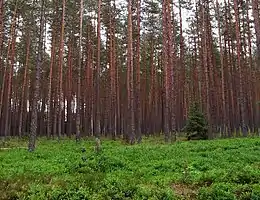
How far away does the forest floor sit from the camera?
27.1ft

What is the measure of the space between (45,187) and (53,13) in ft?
82.2

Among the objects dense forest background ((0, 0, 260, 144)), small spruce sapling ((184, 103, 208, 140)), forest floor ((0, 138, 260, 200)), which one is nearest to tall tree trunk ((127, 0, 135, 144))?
dense forest background ((0, 0, 260, 144))

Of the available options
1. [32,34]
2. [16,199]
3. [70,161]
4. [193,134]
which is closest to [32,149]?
[70,161]

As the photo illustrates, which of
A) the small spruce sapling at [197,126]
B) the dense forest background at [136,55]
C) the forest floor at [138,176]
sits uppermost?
the dense forest background at [136,55]

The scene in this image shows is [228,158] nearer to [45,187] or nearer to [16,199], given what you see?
[45,187]

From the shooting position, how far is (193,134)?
25.0 m

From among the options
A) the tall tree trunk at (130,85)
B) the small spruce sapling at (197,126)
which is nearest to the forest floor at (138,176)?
the tall tree trunk at (130,85)

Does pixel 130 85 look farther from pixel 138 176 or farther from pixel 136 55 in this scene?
pixel 138 176

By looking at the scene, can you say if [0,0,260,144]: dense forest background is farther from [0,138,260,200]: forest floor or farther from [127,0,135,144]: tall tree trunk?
[0,138,260,200]: forest floor

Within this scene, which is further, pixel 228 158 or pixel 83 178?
pixel 228 158

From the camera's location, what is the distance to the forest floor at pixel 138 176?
827 centimetres

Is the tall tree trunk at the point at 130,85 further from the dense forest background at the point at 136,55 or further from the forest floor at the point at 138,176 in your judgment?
the forest floor at the point at 138,176

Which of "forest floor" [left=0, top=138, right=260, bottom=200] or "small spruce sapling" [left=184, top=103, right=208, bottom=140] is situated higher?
"small spruce sapling" [left=184, top=103, right=208, bottom=140]

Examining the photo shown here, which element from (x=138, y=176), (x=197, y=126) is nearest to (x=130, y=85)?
(x=197, y=126)
